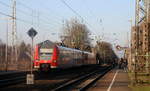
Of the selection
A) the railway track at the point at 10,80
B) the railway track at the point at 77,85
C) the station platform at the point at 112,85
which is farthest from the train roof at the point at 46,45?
the station platform at the point at 112,85

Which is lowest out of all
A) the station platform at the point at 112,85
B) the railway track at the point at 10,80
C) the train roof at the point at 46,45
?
the station platform at the point at 112,85

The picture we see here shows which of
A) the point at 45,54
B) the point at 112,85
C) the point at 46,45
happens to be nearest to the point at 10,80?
the point at 112,85

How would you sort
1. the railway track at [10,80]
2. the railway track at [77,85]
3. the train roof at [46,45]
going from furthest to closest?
the train roof at [46,45]
the railway track at [10,80]
the railway track at [77,85]

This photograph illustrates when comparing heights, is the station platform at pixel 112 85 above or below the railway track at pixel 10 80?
below

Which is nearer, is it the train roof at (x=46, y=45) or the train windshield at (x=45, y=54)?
the train windshield at (x=45, y=54)

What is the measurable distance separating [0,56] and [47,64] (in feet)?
94.1

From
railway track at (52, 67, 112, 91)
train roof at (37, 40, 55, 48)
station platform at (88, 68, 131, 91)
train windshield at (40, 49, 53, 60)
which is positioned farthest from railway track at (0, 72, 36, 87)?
train roof at (37, 40, 55, 48)

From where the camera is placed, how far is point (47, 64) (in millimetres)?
37562

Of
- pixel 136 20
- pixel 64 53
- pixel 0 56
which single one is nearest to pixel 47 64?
pixel 64 53

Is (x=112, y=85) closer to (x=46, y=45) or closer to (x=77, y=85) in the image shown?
(x=77, y=85)

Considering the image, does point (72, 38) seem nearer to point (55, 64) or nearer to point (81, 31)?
point (81, 31)

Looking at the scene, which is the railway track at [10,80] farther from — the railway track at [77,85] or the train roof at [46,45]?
the train roof at [46,45]

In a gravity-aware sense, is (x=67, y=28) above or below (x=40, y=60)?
above

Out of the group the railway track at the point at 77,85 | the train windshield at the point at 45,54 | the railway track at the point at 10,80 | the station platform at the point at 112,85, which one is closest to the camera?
the railway track at the point at 77,85
